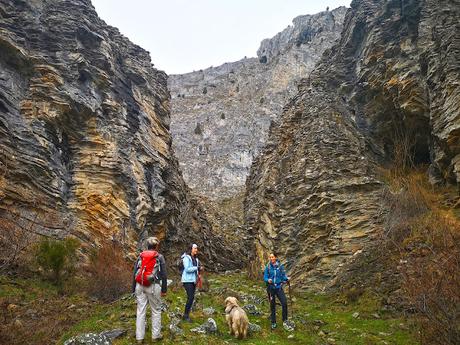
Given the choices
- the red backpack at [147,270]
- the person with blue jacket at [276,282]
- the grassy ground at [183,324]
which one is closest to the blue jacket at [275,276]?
the person with blue jacket at [276,282]

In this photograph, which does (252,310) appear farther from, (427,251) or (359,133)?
(359,133)

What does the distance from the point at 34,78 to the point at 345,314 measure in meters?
17.0

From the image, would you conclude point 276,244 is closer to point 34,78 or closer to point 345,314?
point 345,314

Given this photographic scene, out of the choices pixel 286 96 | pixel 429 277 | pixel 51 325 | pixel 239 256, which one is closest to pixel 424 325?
pixel 429 277

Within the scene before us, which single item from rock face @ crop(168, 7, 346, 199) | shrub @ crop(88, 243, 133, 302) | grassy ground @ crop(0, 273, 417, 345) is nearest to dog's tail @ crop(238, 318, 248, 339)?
grassy ground @ crop(0, 273, 417, 345)

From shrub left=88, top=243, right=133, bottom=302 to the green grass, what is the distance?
1.33 m

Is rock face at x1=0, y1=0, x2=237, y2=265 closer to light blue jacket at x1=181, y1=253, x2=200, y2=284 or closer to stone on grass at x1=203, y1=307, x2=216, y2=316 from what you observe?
stone on grass at x1=203, y1=307, x2=216, y2=316

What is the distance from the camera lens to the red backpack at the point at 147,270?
288 inches

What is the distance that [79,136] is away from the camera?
63.5 feet

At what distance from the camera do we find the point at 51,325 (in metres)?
8.07

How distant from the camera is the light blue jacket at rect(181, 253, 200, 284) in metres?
9.38

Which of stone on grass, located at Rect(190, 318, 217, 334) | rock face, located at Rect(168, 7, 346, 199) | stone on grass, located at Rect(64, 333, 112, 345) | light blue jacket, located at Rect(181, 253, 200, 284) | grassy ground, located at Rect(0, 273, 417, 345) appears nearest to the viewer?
stone on grass, located at Rect(64, 333, 112, 345)

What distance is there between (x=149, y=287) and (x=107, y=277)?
20.3 ft

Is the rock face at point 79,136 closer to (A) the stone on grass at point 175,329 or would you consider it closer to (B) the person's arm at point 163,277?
(A) the stone on grass at point 175,329
